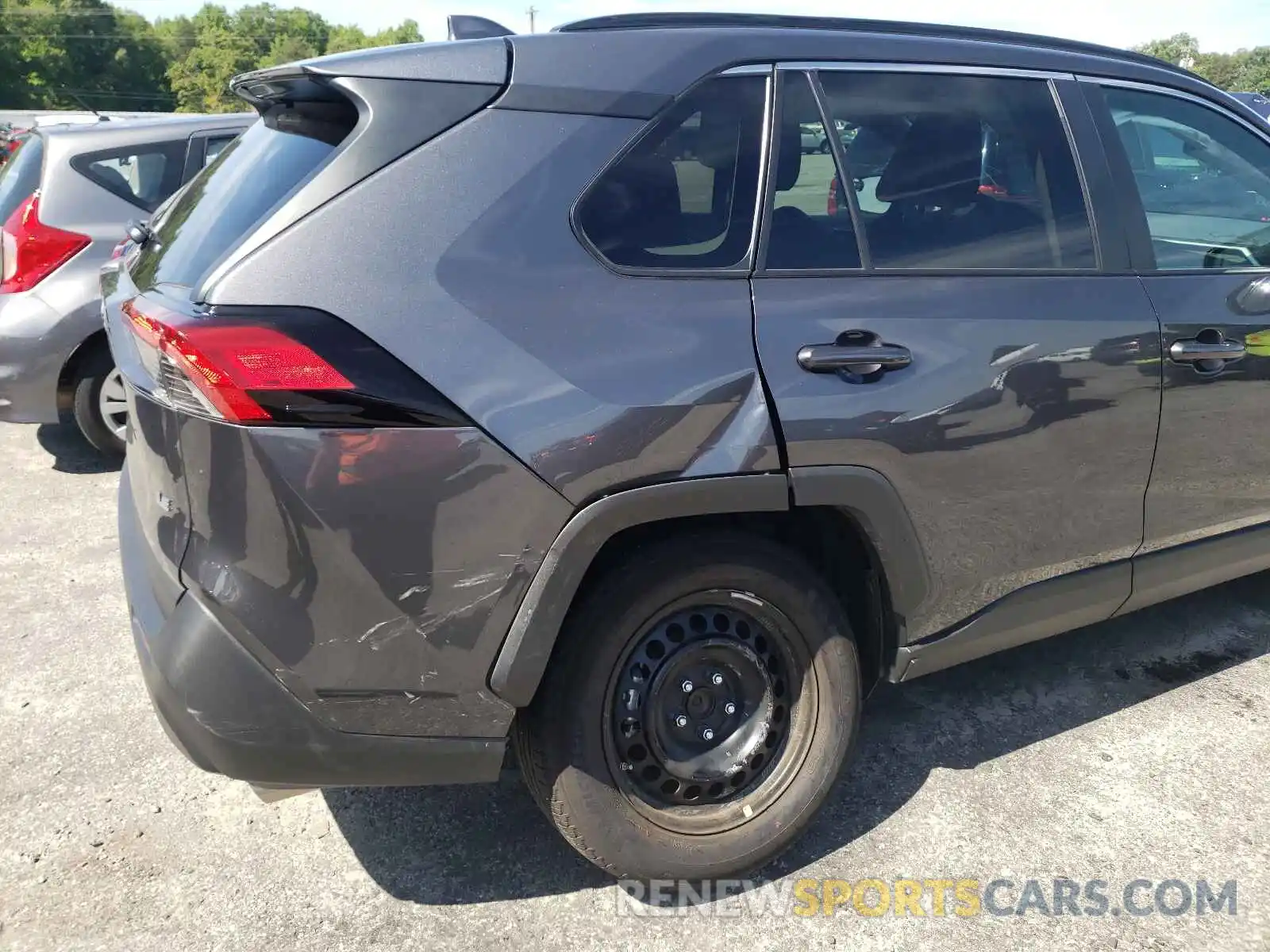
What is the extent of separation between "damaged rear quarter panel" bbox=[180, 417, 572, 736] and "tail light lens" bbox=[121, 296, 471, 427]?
29 millimetres

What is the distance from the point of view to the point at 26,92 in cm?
7262

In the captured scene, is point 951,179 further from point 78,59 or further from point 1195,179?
point 78,59

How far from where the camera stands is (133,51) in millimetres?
87750

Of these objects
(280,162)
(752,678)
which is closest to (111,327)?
(280,162)

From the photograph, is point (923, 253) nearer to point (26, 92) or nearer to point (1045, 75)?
point (1045, 75)

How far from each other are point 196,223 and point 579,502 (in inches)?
44.3

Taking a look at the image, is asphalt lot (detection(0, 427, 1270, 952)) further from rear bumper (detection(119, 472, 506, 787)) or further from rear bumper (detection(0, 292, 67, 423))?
rear bumper (detection(0, 292, 67, 423))

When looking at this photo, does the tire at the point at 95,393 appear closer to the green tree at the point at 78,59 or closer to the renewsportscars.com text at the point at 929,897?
the renewsportscars.com text at the point at 929,897

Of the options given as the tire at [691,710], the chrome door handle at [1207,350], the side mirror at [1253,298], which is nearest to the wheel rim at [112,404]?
the tire at [691,710]

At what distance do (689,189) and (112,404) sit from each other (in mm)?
4101

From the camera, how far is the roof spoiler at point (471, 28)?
2.23 m

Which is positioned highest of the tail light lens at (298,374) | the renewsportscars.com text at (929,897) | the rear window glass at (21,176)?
the tail light lens at (298,374)

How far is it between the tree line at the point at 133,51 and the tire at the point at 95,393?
59479mm

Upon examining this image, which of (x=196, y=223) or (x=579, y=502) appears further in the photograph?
(x=196, y=223)
